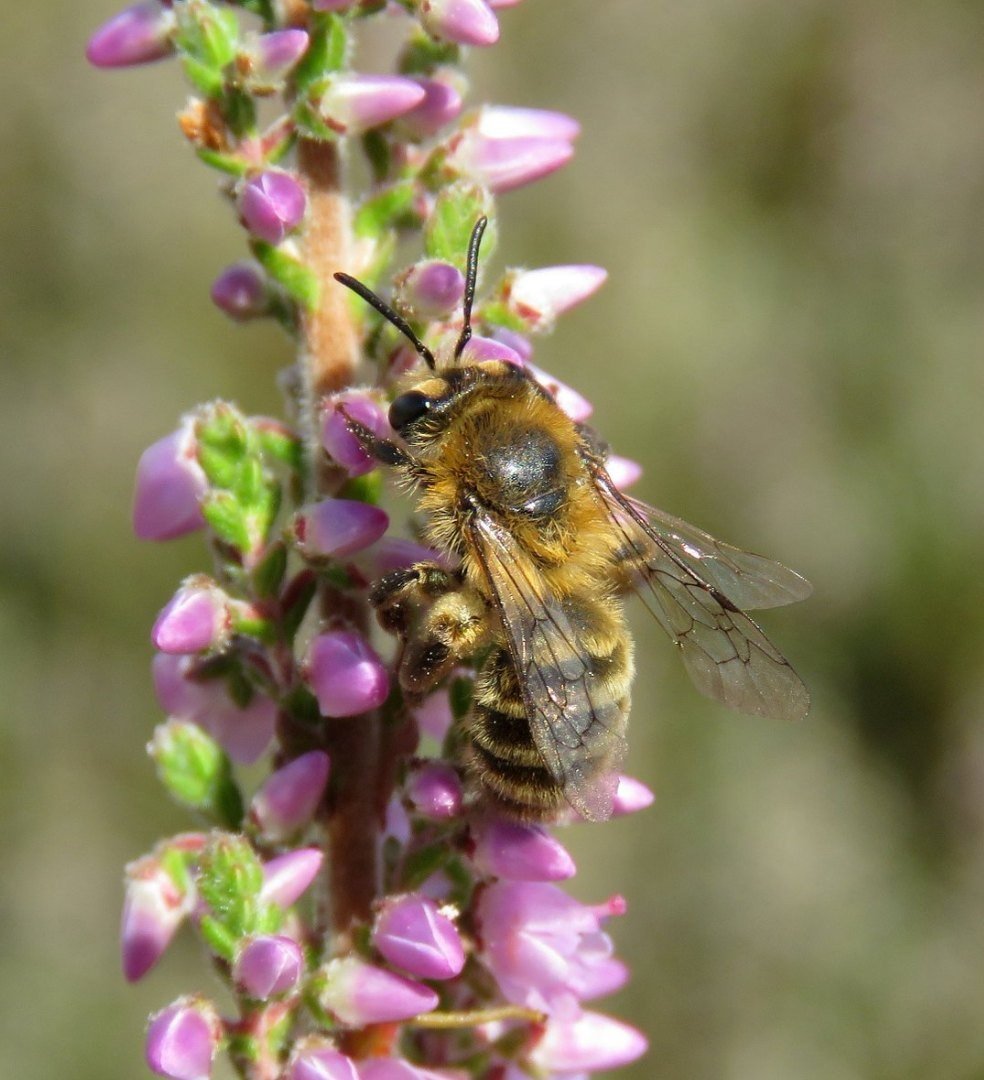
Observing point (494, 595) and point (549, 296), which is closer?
point (494, 595)

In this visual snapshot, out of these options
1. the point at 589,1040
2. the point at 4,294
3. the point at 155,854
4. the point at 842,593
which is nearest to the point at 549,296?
→ the point at 155,854

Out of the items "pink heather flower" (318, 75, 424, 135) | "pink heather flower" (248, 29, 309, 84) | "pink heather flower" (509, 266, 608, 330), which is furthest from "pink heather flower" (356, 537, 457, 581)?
"pink heather flower" (248, 29, 309, 84)

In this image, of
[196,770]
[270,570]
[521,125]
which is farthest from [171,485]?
[521,125]

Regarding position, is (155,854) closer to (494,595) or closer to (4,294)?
(494,595)

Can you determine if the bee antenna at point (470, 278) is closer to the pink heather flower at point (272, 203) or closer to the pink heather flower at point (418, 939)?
the pink heather flower at point (272, 203)

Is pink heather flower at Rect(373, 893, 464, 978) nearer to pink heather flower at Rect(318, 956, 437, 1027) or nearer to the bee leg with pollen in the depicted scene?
pink heather flower at Rect(318, 956, 437, 1027)

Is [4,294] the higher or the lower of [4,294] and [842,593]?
the higher

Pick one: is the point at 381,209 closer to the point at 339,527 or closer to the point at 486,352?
the point at 486,352
